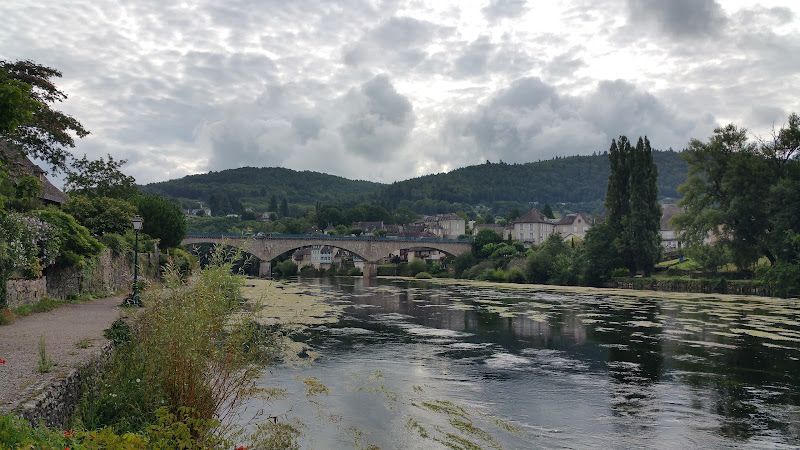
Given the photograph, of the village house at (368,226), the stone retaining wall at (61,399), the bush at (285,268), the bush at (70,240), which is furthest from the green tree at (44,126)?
the village house at (368,226)

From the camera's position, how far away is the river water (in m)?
11.9

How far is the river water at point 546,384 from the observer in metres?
Answer: 11.9

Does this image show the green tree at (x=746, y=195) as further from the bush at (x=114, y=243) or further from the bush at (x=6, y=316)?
the bush at (x=6, y=316)

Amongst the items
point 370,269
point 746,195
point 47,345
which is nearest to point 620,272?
point 746,195

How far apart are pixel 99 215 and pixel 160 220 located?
10.8m

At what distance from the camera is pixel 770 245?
170 feet

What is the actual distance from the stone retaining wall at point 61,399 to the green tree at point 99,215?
3033 cm

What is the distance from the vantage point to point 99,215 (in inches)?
1596

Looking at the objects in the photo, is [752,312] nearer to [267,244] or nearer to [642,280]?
[642,280]

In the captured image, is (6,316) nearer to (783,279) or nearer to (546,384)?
(546,384)

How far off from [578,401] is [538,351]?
744 cm

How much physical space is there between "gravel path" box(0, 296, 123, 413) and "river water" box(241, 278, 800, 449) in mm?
3860

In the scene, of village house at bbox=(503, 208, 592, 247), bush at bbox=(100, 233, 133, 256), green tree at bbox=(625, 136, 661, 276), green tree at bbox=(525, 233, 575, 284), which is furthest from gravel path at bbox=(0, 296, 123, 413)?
village house at bbox=(503, 208, 592, 247)

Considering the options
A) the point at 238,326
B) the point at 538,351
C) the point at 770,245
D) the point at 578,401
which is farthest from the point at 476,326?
the point at 770,245
